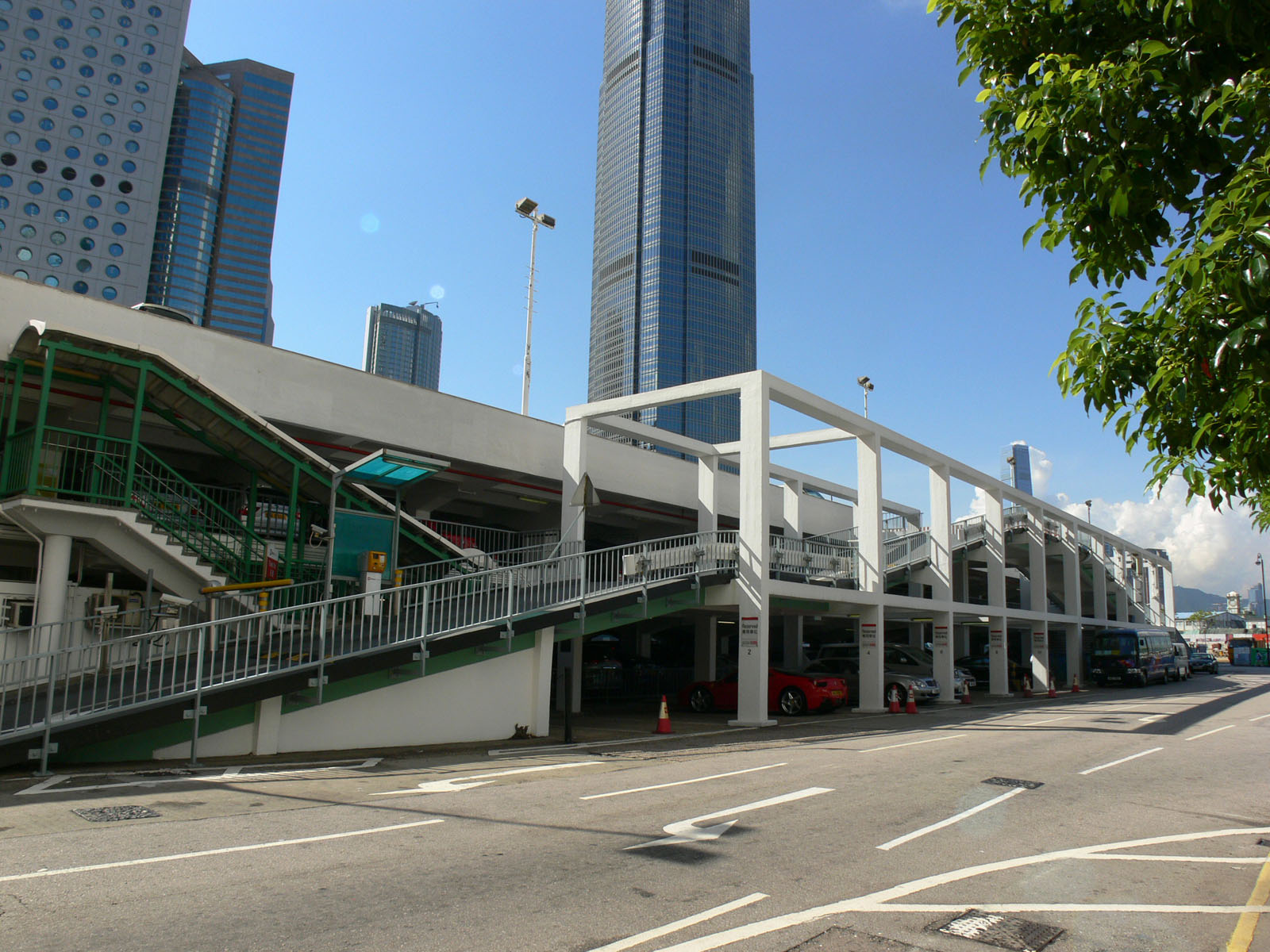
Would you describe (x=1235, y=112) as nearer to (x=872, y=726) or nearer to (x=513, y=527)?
(x=872, y=726)

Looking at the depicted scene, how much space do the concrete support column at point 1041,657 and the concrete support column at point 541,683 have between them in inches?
1028

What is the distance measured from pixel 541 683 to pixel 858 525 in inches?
593

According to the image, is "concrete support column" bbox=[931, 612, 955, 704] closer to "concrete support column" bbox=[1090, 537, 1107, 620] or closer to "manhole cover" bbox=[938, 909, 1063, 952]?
"concrete support column" bbox=[1090, 537, 1107, 620]

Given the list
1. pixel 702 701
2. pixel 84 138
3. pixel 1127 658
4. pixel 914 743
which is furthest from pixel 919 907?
pixel 84 138

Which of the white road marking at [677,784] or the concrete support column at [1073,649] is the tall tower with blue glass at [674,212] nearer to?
the concrete support column at [1073,649]

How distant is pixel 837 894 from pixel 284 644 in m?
11.0

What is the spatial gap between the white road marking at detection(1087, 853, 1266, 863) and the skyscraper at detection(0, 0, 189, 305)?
94.4m

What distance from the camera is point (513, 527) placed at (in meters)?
32.0

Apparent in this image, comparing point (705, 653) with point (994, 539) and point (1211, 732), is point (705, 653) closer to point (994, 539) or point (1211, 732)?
point (994, 539)

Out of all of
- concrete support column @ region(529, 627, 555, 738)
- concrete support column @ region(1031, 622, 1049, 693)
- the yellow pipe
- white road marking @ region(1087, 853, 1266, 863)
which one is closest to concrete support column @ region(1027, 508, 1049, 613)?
concrete support column @ region(1031, 622, 1049, 693)

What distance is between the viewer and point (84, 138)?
8475cm

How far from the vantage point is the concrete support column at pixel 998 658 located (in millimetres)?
32688

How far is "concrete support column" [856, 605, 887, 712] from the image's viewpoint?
2367cm

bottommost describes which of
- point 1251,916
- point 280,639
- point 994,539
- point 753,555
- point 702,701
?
point 702,701
